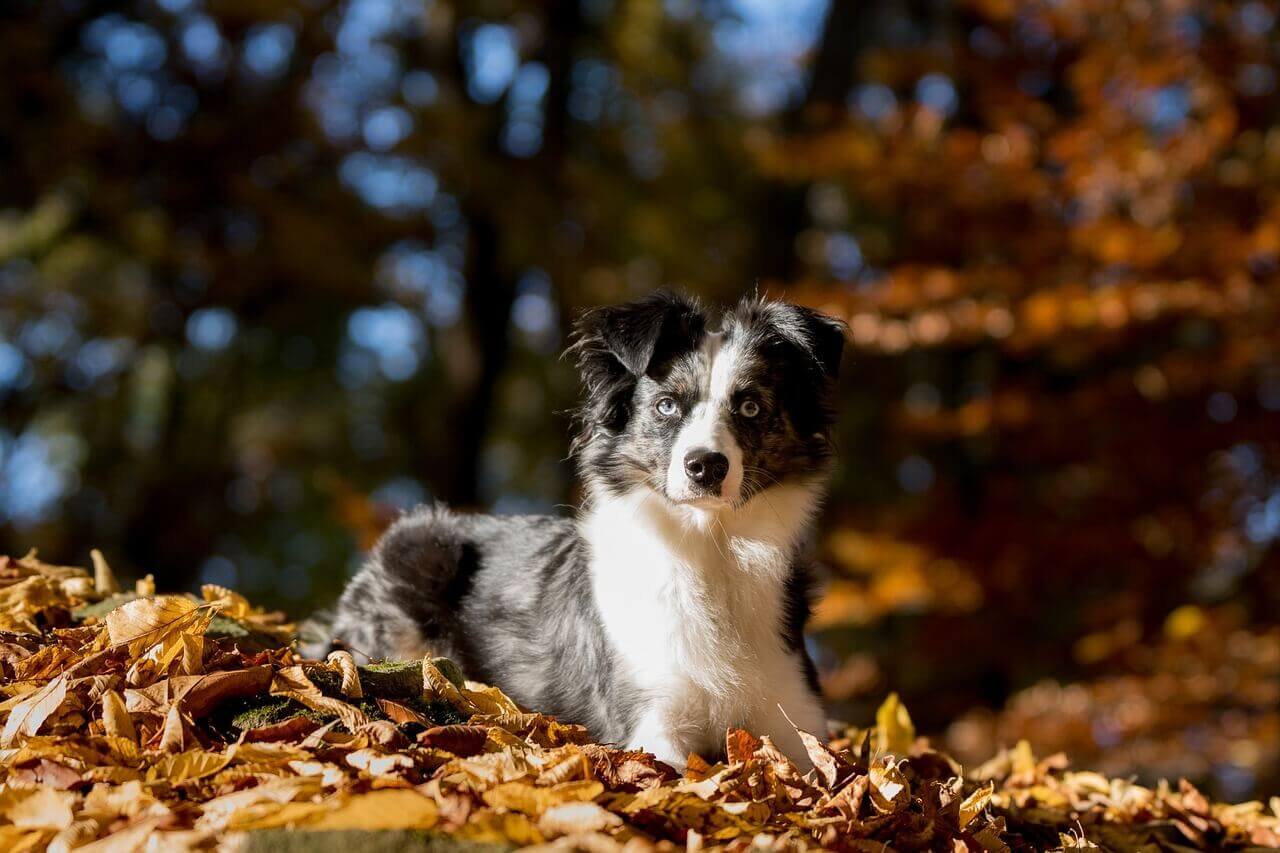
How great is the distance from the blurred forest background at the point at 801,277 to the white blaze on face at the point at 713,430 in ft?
7.10

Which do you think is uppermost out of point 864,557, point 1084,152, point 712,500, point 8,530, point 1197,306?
point 1084,152

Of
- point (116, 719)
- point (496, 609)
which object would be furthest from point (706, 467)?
point (116, 719)

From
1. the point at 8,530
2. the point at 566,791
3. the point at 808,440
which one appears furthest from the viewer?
the point at 8,530

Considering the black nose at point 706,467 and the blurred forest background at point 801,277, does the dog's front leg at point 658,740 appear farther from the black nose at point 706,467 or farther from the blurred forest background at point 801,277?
the blurred forest background at point 801,277

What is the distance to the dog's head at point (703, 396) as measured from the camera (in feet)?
11.1

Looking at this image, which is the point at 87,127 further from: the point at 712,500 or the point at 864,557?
the point at 712,500

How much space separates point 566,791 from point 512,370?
46.5 ft

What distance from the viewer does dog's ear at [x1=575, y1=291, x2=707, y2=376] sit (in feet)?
11.7

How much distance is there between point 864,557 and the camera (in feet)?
32.1

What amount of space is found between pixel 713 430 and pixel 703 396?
0.61 ft

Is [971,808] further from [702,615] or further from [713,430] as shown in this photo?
[713,430]

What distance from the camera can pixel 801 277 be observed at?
444 inches

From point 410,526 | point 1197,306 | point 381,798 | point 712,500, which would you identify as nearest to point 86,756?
point 381,798

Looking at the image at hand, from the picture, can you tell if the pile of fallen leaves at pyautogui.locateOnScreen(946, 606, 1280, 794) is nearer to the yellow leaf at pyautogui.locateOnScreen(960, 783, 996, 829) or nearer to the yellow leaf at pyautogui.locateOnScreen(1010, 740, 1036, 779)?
the yellow leaf at pyautogui.locateOnScreen(1010, 740, 1036, 779)
